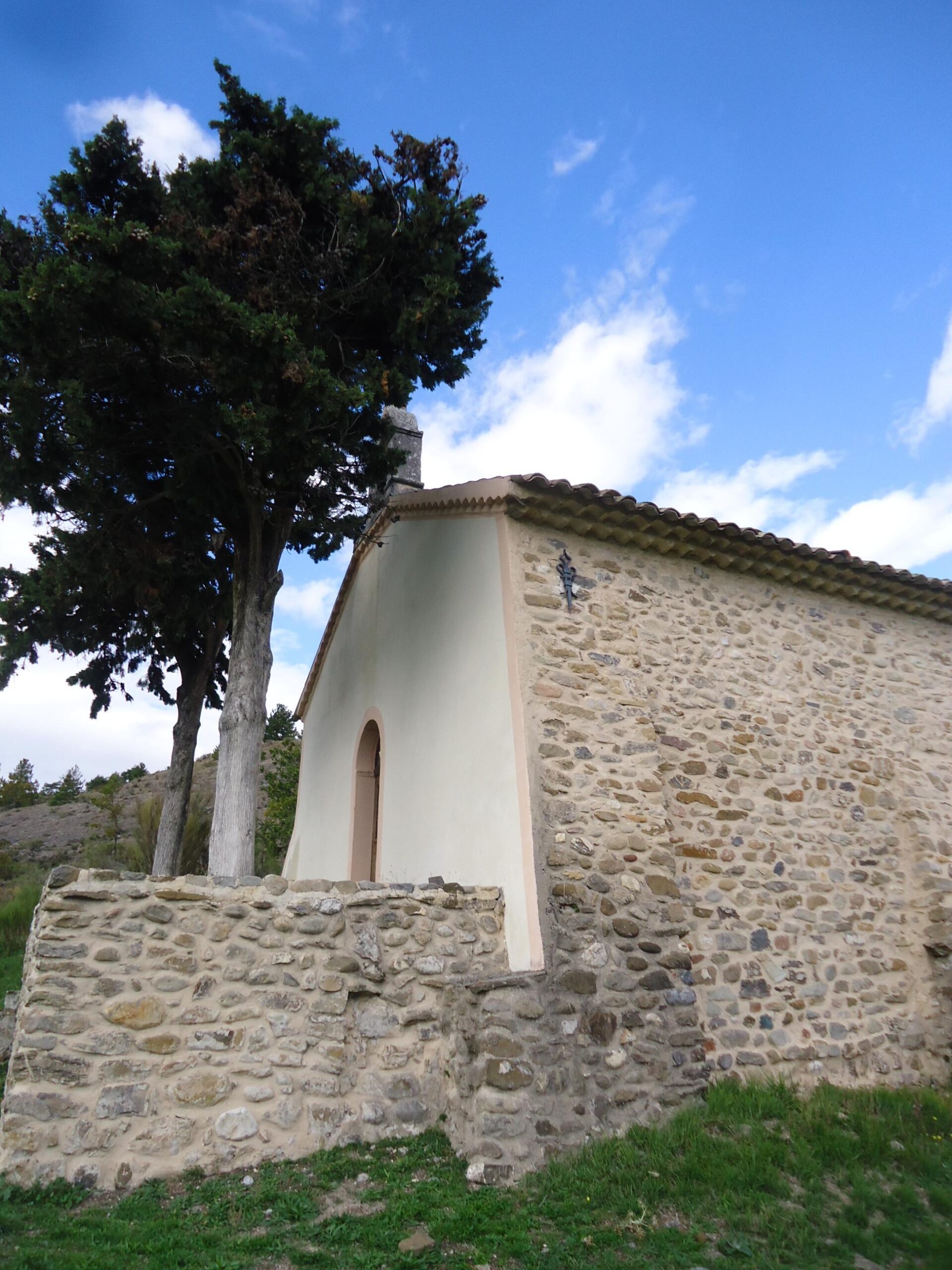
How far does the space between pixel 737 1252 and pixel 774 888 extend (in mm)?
3051

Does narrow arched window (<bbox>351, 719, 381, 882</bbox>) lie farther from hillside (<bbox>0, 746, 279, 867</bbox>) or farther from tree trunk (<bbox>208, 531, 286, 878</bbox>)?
hillside (<bbox>0, 746, 279, 867</bbox>)

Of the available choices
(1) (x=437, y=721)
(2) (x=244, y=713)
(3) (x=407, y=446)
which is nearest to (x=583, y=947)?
(1) (x=437, y=721)

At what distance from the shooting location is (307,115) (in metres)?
7.04

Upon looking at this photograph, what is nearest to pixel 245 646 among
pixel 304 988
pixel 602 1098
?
pixel 304 988

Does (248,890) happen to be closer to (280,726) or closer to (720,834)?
(720,834)

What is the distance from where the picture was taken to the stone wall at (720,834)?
4.76 m

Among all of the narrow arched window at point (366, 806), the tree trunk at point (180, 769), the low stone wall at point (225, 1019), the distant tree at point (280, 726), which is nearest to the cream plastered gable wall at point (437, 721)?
the narrow arched window at point (366, 806)

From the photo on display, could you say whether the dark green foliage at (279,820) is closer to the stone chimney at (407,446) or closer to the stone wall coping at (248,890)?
the stone chimney at (407,446)

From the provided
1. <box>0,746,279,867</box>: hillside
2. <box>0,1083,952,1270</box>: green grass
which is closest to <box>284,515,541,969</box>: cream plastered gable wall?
<box>0,1083,952,1270</box>: green grass

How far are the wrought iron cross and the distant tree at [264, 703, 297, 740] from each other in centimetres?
1999

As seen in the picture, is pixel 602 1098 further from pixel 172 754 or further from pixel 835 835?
pixel 172 754

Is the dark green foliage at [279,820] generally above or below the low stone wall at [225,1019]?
above

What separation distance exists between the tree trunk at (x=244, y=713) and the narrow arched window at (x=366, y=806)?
1.47 meters

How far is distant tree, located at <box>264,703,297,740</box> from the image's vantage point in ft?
84.1
